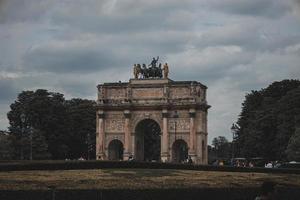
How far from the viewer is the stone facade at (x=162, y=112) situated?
88875 millimetres

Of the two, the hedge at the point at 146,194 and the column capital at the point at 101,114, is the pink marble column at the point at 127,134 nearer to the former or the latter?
the column capital at the point at 101,114

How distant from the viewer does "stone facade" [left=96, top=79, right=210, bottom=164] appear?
292 ft

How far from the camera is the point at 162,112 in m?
89.1

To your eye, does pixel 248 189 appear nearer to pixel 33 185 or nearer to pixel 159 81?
pixel 33 185

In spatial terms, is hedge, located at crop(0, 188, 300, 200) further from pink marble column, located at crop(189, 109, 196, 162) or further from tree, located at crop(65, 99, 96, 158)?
tree, located at crop(65, 99, 96, 158)

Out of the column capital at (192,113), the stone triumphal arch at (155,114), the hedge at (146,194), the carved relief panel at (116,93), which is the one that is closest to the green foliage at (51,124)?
the stone triumphal arch at (155,114)

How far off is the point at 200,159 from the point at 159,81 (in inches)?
451

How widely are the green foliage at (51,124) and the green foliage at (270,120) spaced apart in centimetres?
2474

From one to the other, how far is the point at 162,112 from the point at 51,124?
19.7m

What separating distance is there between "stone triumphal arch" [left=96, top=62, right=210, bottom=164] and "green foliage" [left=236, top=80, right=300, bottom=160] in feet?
22.7

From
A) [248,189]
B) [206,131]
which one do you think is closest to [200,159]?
[206,131]

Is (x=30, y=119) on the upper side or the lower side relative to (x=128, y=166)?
upper

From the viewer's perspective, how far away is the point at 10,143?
85438 mm

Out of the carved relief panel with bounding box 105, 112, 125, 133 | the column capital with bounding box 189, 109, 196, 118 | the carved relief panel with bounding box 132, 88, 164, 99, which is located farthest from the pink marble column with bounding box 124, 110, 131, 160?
the column capital with bounding box 189, 109, 196, 118
